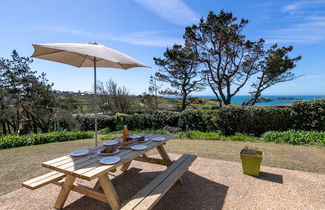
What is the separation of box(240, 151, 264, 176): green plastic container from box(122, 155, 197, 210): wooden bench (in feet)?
4.28

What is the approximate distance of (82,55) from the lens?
11.0 ft

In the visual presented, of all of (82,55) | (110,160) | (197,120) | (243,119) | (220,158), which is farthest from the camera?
(197,120)

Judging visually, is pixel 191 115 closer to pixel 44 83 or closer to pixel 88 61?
pixel 88 61

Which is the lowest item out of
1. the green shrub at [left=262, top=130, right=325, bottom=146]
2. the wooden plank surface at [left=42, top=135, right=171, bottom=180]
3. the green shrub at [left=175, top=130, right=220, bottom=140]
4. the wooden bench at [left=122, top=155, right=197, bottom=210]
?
the green shrub at [left=175, top=130, right=220, bottom=140]

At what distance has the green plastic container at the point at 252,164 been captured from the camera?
3.01 meters

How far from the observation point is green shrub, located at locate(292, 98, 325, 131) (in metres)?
5.54

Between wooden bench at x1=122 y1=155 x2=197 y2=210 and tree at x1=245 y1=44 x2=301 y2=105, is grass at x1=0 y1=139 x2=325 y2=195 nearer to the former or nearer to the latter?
wooden bench at x1=122 y1=155 x2=197 y2=210

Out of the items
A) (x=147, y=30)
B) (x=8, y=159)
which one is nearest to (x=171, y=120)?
(x=147, y=30)

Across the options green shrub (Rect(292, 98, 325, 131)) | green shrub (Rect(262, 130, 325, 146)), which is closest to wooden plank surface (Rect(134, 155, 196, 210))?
green shrub (Rect(262, 130, 325, 146))

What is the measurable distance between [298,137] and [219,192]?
453cm

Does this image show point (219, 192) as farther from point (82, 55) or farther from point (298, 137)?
point (298, 137)

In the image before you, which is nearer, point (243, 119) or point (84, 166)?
point (84, 166)

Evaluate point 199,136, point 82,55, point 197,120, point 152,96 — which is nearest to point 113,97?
point 152,96

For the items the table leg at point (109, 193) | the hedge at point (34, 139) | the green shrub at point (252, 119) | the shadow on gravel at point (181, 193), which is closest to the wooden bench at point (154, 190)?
the table leg at point (109, 193)
